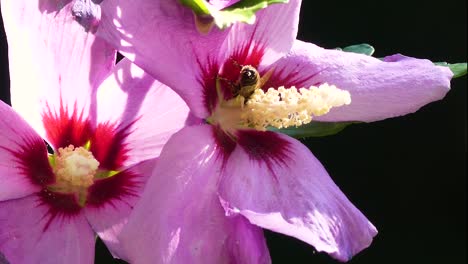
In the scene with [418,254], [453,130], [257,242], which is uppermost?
[257,242]

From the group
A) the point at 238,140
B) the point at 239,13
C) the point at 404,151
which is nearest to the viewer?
the point at 239,13

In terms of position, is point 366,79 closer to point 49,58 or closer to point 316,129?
point 316,129

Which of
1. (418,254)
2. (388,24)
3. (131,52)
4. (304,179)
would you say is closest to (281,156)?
(304,179)

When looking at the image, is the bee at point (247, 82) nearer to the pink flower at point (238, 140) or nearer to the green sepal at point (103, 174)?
the pink flower at point (238, 140)

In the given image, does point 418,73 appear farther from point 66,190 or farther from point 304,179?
point 66,190

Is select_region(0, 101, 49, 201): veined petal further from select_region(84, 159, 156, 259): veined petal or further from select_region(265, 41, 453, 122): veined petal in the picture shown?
select_region(265, 41, 453, 122): veined petal

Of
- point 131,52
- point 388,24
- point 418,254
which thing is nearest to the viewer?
point 131,52

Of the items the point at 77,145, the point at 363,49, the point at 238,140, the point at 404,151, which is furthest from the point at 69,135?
the point at 404,151
